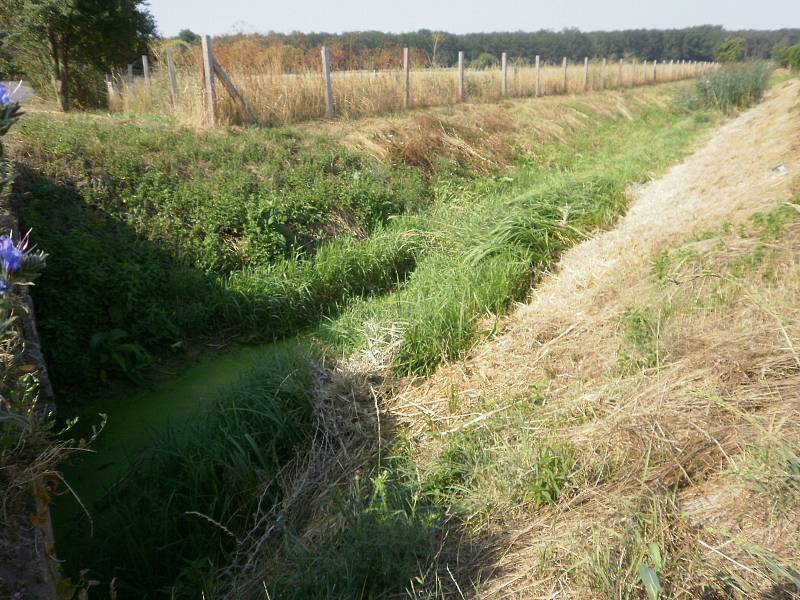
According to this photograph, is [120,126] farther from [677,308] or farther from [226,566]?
[677,308]

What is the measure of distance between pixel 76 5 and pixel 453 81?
8.92 metres

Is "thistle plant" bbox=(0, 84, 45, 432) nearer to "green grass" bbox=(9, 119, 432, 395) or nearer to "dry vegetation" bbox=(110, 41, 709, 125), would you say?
"green grass" bbox=(9, 119, 432, 395)

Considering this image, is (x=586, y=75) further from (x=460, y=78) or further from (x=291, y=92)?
(x=291, y=92)

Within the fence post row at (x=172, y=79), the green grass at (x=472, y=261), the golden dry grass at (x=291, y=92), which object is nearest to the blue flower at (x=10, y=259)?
the green grass at (x=472, y=261)

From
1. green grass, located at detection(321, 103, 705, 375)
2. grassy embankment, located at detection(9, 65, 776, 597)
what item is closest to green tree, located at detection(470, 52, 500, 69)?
grassy embankment, located at detection(9, 65, 776, 597)

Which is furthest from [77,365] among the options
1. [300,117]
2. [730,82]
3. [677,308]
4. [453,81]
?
[730,82]

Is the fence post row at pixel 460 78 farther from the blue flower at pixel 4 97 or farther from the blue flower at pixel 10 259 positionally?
the blue flower at pixel 10 259

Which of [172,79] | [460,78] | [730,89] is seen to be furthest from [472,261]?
[730,89]

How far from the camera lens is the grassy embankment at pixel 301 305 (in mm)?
3197

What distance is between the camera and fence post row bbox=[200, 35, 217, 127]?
9.58 metres

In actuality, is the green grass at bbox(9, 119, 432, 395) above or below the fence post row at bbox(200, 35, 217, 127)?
below

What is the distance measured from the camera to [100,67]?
15.8 metres

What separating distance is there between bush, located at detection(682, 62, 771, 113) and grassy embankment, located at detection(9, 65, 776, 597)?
8725 mm

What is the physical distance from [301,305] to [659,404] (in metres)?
4.02
